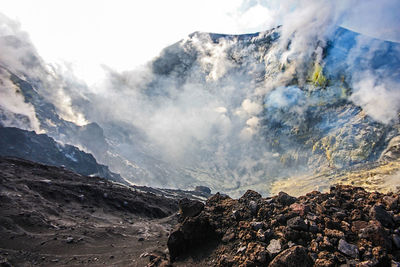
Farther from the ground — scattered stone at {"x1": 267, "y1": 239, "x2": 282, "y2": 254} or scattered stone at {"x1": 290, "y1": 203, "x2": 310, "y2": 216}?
scattered stone at {"x1": 290, "y1": 203, "x2": 310, "y2": 216}

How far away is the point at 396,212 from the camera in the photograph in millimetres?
10344

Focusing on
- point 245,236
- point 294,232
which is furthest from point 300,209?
point 245,236

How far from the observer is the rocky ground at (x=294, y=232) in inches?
339

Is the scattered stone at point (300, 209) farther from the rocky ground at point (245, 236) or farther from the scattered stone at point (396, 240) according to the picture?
the scattered stone at point (396, 240)

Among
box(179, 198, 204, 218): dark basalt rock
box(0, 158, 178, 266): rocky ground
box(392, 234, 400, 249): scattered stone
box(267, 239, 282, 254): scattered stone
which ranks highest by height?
box(0, 158, 178, 266): rocky ground

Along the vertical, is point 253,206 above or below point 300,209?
above

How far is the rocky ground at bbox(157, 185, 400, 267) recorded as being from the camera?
8.62 m

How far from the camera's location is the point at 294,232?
10.1 meters

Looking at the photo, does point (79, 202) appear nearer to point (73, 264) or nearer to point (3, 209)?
point (3, 209)

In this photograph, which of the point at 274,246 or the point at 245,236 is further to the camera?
the point at 245,236

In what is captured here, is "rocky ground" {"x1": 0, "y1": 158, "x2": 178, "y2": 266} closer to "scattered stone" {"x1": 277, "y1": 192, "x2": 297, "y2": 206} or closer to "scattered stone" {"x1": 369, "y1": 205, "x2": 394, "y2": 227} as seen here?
"scattered stone" {"x1": 277, "y1": 192, "x2": 297, "y2": 206}

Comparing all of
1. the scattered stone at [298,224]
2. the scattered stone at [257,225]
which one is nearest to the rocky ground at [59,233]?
the scattered stone at [257,225]

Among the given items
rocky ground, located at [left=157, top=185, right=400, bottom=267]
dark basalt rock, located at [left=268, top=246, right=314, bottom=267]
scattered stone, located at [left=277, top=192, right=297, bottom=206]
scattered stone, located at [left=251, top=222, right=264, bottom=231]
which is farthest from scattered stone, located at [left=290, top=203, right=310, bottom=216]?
dark basalt rock, located at [left=268, top=246, right=314, bottom=267]

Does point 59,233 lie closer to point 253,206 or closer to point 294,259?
point 253,206
